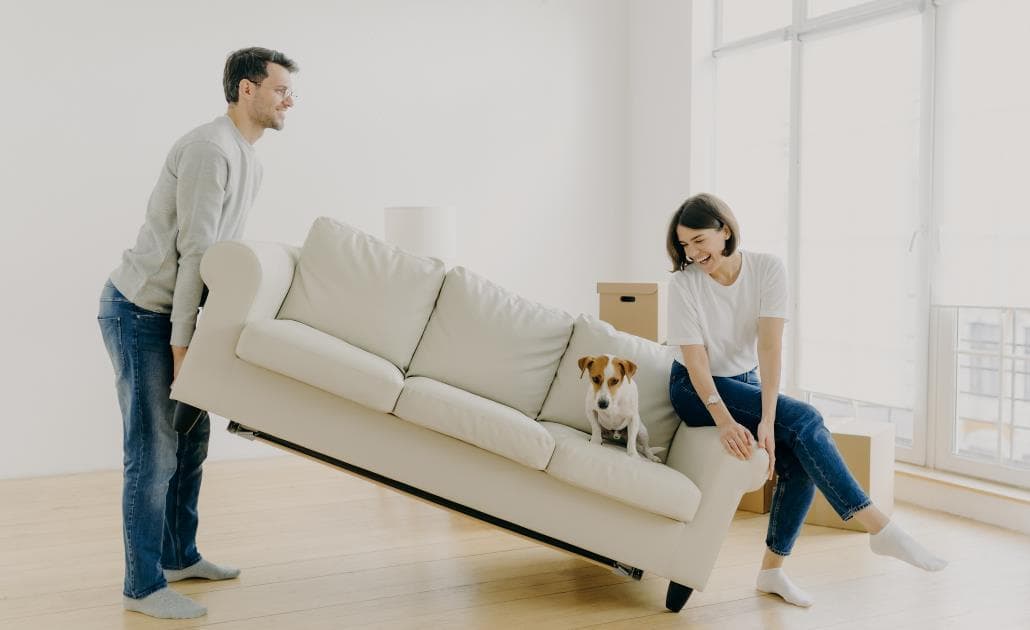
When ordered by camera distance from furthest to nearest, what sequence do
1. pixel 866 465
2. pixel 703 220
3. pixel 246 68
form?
pixel 866 465, pixel 703 220, pixel 246 68

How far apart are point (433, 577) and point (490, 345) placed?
77 centimetres

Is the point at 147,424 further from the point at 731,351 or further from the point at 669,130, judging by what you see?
the point at 669,130

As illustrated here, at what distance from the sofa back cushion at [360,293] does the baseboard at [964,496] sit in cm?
234

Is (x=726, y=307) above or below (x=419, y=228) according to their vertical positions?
below

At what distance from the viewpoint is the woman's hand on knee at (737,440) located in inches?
103

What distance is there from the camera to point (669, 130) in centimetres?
544

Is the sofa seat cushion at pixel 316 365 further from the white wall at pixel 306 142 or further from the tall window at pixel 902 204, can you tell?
the tall window at pixel 902 204

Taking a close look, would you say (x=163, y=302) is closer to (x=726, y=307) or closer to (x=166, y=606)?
(x=166, y=606)

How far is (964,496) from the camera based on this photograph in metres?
3.72

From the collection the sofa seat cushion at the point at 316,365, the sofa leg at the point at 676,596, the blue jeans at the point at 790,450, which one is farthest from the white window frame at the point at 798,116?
the sofa seat cushion at the point at 316,365

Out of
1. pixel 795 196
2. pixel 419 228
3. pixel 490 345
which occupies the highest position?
pixel 795 196

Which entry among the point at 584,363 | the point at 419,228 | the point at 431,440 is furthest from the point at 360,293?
the point at 419,228

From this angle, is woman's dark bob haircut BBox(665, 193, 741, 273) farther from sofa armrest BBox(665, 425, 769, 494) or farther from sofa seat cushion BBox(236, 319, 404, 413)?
sofa seat cushion BBox(236, 319, 404, 413)

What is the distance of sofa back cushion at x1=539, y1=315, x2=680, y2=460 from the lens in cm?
301
